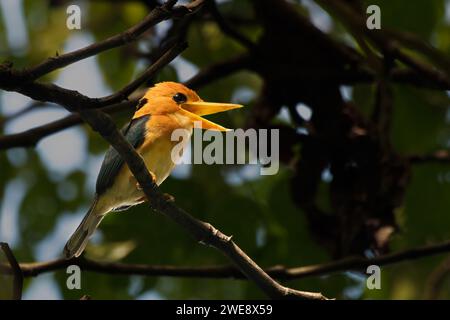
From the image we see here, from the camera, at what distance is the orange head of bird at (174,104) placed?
11.7ft

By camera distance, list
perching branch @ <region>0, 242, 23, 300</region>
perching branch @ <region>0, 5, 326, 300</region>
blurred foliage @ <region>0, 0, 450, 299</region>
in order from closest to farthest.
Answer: perching branch @ <region>0, 5, 326, 300</region> < perching branch @ <region>0, 242, 23, 300</region> < blurred foliage @ <region>0, 0, 450, 299</region>

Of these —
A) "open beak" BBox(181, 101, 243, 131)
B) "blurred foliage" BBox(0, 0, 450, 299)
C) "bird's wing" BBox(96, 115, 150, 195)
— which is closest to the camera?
"bird's wing" BBox(96, 115, 150, 195)

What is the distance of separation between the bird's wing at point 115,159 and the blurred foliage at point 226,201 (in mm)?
645

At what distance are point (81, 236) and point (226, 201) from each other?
107 cm

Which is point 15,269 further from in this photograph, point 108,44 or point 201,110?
point 201,110

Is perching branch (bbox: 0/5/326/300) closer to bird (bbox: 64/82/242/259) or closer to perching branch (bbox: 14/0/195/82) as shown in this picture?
perching branch (bbox: 14/0/195/82)

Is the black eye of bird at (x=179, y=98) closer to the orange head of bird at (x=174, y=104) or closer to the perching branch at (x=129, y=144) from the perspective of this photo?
the orange head of bird at (x=174, y=104)

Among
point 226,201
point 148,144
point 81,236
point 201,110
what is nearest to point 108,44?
point 148,144

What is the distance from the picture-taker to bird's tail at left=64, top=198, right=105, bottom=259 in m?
3.58

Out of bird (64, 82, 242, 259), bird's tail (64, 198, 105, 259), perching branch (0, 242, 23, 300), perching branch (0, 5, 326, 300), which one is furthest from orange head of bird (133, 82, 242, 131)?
perching branch (0, 242, 23, 300)

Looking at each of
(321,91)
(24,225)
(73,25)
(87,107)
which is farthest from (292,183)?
(87,107)

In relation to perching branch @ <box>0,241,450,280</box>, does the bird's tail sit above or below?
above

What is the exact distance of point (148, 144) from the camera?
348cm

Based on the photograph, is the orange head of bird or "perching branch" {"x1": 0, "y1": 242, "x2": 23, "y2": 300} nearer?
"perching branch" {"x1": 0, "y1": 242, "x2": 23, "y2": 300}
